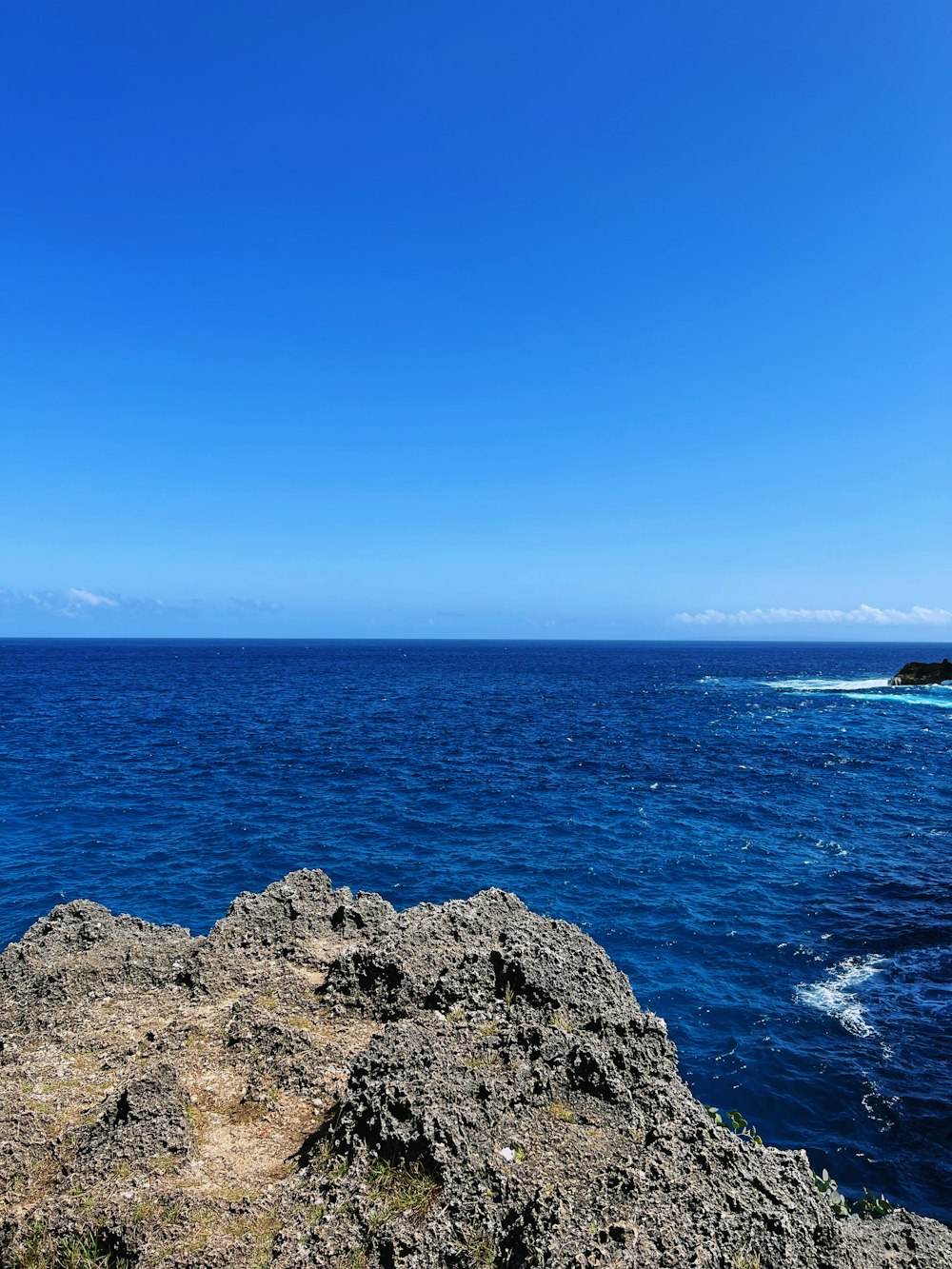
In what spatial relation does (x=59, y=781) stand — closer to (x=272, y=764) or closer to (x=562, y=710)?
(x=272, y=764)

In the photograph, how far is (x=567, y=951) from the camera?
12.2 metres

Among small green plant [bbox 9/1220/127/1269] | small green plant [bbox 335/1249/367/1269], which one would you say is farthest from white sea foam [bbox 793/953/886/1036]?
small green plant [bbox 9/1220/127/1269]

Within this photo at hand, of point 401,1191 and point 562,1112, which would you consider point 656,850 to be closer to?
point 562,1112

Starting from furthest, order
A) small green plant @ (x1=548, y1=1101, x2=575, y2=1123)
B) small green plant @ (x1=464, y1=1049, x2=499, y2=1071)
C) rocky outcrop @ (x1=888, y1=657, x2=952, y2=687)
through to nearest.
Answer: rocky outcrop @ (x1=888, y1=657, x2=952, y2=687), small green plant @ (x1=464, y1=1049, x2=499, y2=1071), small green plant @ (x1=548, y1=1101, x2=575, y2=1123)

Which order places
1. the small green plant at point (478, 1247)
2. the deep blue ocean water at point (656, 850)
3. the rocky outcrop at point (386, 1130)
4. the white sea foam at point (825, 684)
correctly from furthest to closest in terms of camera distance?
1. the white sea foam at point (825, 684)
2. the deep blue ocean water at point (656, 850)
3. the rocky outcrop at point (386, 1130)
4. the small green plant at point (478, 1247)

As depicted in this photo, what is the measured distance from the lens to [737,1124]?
12.5 metres

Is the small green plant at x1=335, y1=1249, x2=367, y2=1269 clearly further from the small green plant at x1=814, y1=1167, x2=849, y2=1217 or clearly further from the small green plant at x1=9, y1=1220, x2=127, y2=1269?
the small green plant at x1=814, y1=1167, x2=849, y2=1217

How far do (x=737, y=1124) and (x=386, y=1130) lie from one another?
8140mm

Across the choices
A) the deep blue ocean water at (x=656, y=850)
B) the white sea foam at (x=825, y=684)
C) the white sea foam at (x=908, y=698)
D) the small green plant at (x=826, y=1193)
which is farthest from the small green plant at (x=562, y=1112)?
the white sea foam at (x=825, y=684)

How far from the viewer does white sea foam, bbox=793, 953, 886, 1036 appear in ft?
61.3

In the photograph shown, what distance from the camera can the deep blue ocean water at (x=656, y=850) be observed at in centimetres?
1681

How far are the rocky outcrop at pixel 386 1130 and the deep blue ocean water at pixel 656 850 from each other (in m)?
7.62

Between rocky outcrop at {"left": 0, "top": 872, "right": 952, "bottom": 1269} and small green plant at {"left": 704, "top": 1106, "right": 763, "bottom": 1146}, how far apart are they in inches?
23.4

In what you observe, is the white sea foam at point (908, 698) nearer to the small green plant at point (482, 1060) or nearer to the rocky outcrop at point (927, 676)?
the rocky outcrop at point (927, 676)
